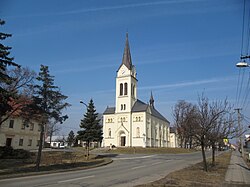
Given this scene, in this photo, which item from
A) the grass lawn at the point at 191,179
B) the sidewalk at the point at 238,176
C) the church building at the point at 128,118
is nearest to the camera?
the grass lawn at the point at 191,179

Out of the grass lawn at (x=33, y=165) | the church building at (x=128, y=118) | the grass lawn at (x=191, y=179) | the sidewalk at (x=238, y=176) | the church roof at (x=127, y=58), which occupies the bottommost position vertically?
the grass lawn at (x=33, y=165)

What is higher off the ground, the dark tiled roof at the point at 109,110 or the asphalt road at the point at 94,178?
the dark tiled roof at the point at 109,110

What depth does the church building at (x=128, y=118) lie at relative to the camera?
70.6 meters

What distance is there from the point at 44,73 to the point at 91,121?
18.6 m

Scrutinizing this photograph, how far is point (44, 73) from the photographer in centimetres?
1941

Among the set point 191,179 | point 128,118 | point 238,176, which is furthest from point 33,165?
point 128,118

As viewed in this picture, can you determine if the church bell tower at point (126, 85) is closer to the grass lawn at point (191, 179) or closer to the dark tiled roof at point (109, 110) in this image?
the dark tiled roof at point (109, 110)

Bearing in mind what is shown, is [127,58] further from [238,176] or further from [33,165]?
[238,176]

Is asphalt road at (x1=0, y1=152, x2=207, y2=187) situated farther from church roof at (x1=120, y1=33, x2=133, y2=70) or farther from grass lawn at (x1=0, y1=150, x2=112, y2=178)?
church roof at (x1=120, y1=33, x2=133, y2=70)

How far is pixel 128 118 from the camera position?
72.5 m

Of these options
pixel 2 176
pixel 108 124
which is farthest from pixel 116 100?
pixel 2 176

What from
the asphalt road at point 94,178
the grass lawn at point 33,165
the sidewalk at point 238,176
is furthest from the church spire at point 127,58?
the asphalt road at point 94,178

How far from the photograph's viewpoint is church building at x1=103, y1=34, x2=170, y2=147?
2781 inches

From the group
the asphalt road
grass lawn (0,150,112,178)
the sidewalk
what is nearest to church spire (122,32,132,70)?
grass lawn (0,150,112,178)
